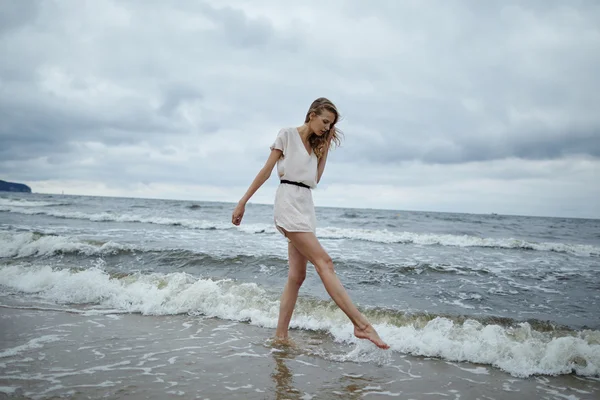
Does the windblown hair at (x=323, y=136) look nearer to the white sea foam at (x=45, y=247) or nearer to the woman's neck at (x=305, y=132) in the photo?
the woman's neck at (x=305, y=132)

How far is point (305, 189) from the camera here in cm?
362

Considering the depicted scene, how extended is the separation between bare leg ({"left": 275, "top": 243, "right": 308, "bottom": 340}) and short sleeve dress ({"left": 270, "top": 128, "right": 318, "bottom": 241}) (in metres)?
0.43

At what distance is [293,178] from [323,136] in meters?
0.50

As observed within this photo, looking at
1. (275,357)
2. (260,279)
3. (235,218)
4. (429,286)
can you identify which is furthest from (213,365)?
(429,286)

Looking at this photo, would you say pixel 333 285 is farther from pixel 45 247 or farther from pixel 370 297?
pixel 45 247

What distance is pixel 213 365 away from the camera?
11.6 feet

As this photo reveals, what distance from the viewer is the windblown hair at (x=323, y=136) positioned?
3559 millimetres

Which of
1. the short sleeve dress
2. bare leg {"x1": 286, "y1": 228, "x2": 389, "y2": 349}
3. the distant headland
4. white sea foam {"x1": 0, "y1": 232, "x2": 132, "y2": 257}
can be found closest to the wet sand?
bare leg {"x1": 286, "y1": 228, "x2": 389, "y2": 349}

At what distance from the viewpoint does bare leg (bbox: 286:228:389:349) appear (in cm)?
344

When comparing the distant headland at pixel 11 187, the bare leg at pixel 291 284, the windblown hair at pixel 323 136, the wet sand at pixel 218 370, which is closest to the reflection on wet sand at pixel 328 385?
the wet sand at pixel 218 370

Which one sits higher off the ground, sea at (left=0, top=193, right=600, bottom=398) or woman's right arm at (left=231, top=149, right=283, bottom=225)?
woman's right arm at (left=231, top=149, right=283, bottom=225)

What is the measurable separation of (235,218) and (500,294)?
225 inches

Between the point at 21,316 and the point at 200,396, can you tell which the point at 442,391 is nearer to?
the point at 200,396

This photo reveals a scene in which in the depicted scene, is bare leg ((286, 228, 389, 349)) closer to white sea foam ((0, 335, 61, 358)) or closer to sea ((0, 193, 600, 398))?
sea ((0, 193, 600, 398))
